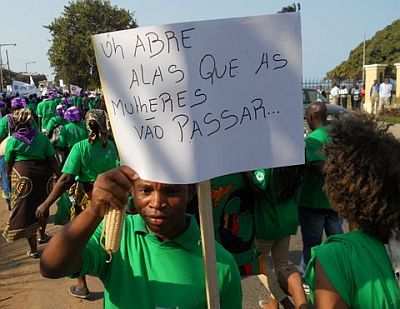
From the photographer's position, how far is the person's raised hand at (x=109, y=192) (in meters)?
1.67

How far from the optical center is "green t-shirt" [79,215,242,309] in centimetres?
184

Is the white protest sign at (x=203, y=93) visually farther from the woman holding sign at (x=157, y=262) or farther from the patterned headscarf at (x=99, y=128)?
the patterned headscarf at (x=99, y=128)

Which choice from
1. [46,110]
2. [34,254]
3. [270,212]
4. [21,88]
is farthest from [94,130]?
[21,88]

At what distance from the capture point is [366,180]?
1816 millimetres

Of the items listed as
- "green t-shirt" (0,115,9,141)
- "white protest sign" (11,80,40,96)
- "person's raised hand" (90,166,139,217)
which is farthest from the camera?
"white protest sign" (11,80,40,96)

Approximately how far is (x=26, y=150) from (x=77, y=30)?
46.1 m

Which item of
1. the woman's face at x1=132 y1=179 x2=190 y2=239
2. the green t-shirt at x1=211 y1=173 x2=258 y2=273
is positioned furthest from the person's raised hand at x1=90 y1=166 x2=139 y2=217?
the green t-shirt at x1=211 y1=173 x2=258 y2=273

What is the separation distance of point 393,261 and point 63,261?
1026 mm

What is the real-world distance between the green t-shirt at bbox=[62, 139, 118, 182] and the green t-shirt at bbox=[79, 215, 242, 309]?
3375 mm

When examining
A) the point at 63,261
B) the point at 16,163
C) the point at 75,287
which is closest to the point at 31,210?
the point at 16,163

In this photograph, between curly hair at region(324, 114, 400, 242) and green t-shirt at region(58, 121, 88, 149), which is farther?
green t-shirt at region(58, 121, 88, 149)

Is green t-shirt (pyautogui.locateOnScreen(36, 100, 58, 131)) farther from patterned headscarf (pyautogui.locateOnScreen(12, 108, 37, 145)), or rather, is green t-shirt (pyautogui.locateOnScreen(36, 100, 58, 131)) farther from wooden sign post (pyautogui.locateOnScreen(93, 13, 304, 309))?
wooden sign post (pyautogui.locateOnScreen(93, 13, 304, 309))

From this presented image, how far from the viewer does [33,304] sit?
4.92 meters

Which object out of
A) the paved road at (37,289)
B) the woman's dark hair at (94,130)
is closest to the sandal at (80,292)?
the paved road at (37,289)
